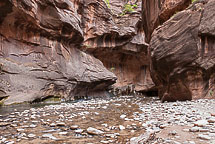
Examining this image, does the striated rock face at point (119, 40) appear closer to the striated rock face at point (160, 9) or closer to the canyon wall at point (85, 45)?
the canyon wall at point (85, 45)

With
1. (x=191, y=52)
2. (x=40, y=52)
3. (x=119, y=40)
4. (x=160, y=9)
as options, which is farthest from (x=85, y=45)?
(x=191, y=52)

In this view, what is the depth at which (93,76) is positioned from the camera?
13750 millimetres

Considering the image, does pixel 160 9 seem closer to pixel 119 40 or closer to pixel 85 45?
pixel 85 45

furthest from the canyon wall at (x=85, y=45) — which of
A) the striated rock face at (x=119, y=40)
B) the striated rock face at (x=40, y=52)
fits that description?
the striated rock face at (x=119, y=40)

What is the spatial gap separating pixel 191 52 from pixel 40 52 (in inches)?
373

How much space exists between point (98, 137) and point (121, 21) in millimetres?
18249

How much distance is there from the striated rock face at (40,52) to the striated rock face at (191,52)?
298 inches

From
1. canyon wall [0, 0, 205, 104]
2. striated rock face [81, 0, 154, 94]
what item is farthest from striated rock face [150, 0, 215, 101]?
striated rock face [81, 0, 154, 94]

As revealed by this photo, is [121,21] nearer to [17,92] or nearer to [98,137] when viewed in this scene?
[17,92]

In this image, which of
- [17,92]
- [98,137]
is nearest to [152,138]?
[98,137]

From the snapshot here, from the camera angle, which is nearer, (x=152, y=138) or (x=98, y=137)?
(x=152, y=138)

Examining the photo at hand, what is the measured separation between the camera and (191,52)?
578 centimetres

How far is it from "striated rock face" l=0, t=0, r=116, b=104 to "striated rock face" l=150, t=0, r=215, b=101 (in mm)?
7581

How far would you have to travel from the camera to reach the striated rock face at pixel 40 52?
26.3 ft
